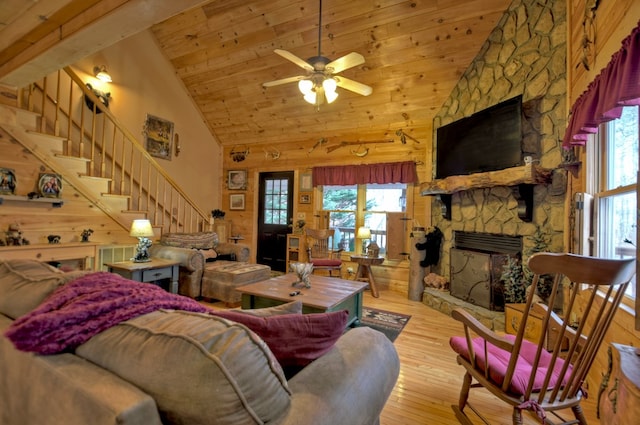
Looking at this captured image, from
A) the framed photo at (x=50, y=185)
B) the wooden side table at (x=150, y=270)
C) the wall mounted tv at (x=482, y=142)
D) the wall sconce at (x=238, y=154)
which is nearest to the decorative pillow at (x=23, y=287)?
the wooden side table at (x=150, y=270)

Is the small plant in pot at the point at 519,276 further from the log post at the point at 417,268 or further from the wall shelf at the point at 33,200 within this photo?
the wall shelf at the point at 33,200

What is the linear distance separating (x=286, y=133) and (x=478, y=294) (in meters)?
4.21

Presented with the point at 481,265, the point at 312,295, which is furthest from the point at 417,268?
the point at 312,295

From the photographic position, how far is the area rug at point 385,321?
10.5 ft

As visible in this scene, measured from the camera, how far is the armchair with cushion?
399 centimetres

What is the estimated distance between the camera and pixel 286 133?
19.5ft

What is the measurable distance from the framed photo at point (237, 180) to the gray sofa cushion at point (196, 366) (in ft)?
18.9

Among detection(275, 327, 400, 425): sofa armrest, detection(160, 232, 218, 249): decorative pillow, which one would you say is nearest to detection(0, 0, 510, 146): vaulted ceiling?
detection(275, 327, 400, 425): sofa armrest

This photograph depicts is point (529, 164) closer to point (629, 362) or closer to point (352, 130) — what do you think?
point (629, 362)

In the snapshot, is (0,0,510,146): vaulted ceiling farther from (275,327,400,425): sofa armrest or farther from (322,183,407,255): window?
(275,327,400,425): sofa armrest

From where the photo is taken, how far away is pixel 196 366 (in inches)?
27.6

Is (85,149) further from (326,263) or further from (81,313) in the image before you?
(81,313)

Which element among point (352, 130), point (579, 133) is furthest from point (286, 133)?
point (579, 133)

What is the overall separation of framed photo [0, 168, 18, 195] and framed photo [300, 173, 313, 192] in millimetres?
3875
